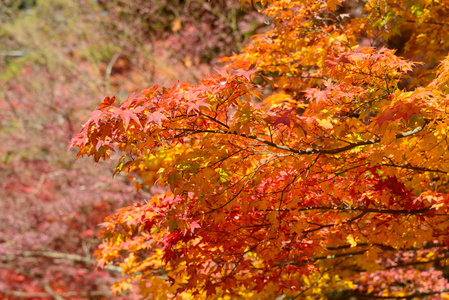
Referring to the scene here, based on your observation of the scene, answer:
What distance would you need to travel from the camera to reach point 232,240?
332cm

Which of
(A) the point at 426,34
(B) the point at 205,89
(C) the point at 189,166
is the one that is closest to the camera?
(B) the point at 205,89

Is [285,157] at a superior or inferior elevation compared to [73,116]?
superior

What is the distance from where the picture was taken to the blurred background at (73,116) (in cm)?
1105

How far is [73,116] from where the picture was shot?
12.2 meters

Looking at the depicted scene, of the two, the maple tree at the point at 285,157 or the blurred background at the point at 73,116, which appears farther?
the blurred background at the point at 73,116

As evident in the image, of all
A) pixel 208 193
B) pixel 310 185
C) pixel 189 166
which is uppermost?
pixel 189 166

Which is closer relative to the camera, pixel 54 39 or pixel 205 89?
pixel 205 89

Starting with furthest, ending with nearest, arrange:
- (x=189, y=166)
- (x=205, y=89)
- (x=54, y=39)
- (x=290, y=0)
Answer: (x=54, y=39), (x=290, y=0), (x=189, y=166), (x=205, y=89)

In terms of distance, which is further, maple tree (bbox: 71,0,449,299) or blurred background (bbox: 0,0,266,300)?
blurred background (bbox: 0,0,266,300)

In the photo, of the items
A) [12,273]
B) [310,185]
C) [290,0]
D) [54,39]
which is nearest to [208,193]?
[310,185]

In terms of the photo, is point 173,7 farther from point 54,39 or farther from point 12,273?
point 12,273

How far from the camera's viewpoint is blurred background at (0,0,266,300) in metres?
11.1

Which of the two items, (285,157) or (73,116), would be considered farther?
(73,116)

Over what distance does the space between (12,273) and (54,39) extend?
906cm
